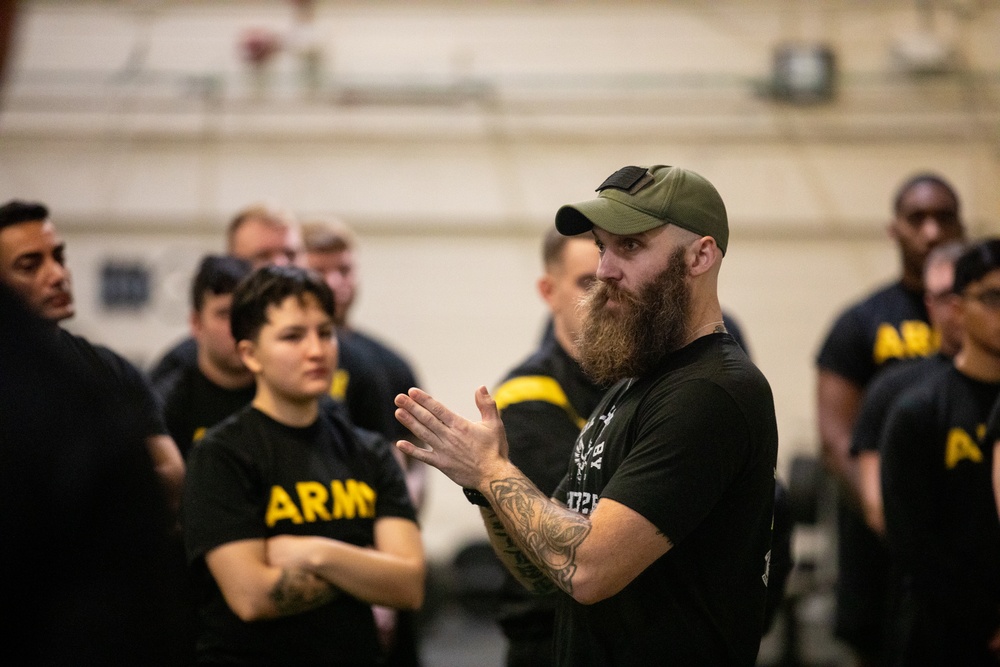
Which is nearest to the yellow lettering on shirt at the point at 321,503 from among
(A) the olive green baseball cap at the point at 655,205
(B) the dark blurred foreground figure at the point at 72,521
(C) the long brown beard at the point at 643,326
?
(C) the long brown beard at the point at 643,326

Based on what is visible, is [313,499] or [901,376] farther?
[901,376]

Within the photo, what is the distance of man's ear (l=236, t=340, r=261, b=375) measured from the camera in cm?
313

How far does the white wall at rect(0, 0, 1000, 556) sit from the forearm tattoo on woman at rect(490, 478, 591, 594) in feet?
19.3

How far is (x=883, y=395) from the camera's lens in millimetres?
3955

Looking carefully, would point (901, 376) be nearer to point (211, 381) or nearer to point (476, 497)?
point (476, 497)

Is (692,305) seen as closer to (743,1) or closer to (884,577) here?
(884,577)

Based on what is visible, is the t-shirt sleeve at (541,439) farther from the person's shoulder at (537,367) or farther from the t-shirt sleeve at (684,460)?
the t-shirt sleeve at (684,460)

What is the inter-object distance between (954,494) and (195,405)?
8.08 ft

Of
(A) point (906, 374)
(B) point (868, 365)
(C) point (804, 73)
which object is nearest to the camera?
(A) point (906, 374)

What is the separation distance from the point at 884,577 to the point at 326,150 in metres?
5.04

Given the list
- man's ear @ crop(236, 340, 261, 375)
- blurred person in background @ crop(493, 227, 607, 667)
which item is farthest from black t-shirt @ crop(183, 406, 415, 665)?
blurred person in background @ crop(493, 227, 607, 667)

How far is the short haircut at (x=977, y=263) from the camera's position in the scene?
345 centimetres

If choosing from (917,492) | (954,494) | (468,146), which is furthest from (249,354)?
(468,146)

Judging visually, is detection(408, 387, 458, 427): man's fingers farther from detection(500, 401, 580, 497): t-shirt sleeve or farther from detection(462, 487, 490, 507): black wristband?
detection(500, 401, 580, 497): t-shirt sleeve
